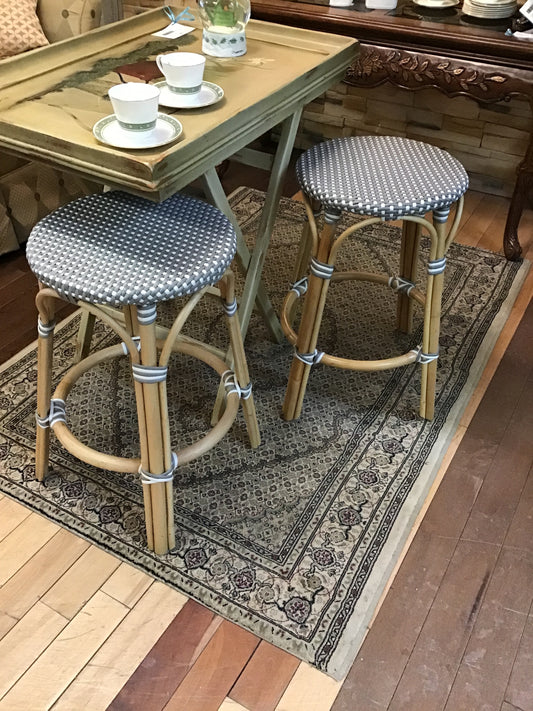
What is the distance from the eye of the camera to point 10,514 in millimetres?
1562

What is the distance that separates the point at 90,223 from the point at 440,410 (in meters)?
1.08

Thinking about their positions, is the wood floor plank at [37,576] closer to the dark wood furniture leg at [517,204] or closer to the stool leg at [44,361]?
the stool leg at [44,361]

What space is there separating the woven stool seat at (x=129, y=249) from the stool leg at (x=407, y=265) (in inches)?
26.2

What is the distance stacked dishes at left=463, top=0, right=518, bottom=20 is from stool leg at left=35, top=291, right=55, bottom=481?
1831mm

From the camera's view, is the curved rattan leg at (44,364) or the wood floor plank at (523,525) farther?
the wood floor plank at (523,525)

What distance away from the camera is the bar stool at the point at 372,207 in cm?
150

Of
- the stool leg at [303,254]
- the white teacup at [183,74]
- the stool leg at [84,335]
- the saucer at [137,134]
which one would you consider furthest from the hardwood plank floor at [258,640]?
the white teacup at [183,74]

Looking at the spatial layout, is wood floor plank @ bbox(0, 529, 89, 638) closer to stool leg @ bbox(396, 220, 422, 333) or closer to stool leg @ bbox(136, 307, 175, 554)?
stool leg @ bbox(136, 307, 175, 554)

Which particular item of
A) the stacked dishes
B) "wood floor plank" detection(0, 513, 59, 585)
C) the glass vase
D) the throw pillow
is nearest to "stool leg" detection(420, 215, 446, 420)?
the glass vase

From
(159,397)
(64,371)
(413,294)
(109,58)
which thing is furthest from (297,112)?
(64,371)

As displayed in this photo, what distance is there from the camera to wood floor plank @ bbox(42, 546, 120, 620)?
1391mm

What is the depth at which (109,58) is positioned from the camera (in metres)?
1.60

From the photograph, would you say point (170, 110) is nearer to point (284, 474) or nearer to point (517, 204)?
point (284, 474)

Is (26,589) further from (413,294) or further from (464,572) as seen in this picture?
(413,294)
